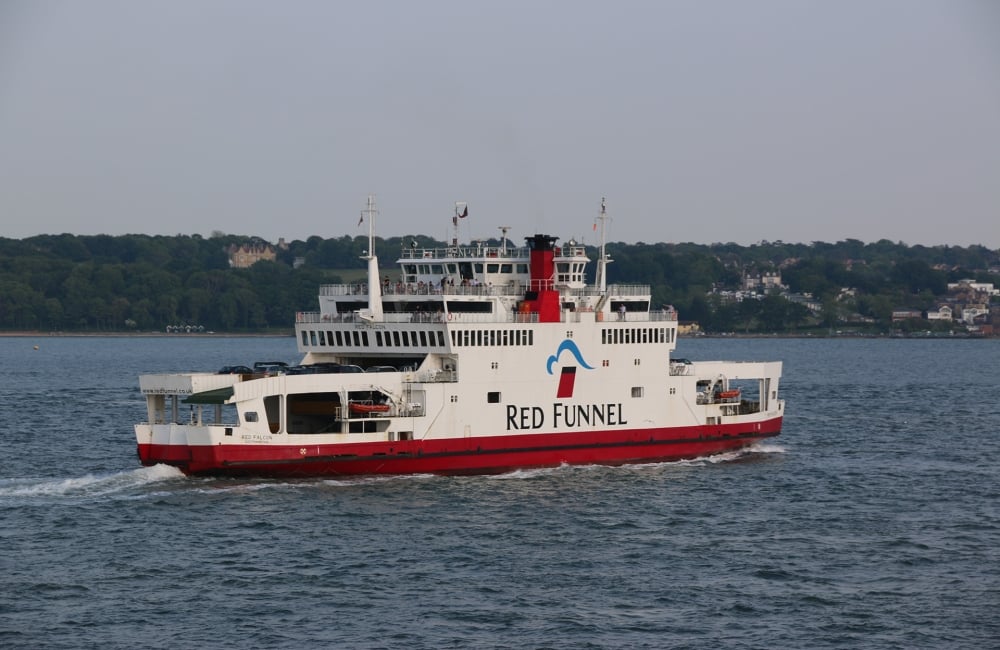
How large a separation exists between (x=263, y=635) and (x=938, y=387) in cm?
8200

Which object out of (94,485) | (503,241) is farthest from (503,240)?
(94,485)

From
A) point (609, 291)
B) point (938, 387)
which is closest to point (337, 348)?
point (609, 291)

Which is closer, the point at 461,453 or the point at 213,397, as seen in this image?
the point at 213,397

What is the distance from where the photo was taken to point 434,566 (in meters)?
36.1

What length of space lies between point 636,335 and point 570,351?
3490mm

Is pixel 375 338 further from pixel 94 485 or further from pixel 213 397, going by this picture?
pixel 94 485

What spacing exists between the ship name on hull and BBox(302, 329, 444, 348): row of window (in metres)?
3.59

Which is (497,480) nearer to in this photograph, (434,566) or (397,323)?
(397,323)

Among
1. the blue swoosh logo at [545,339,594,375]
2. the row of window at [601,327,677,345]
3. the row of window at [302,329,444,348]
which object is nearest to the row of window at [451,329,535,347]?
the row of window at [302,329,444,348]

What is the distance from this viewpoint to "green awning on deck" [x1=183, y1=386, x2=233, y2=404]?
43.6 metres

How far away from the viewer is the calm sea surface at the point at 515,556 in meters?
30.8

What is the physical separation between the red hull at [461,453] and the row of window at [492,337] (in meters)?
3.27

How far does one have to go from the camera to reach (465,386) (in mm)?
48375

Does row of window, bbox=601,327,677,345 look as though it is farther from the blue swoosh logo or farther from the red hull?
the red hull
